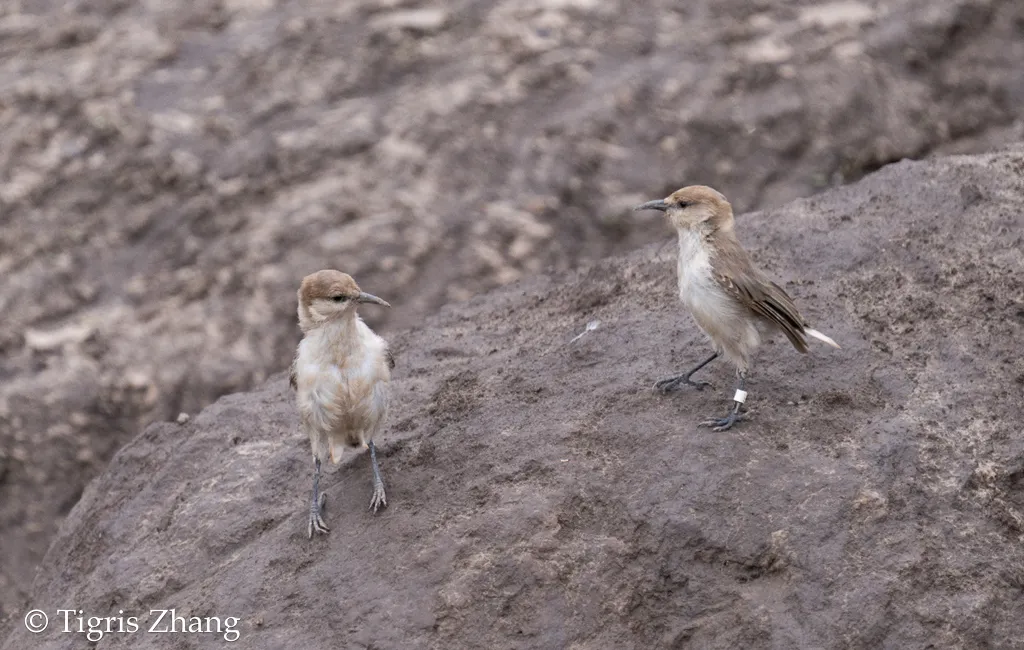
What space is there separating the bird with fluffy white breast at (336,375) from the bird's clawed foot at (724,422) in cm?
160

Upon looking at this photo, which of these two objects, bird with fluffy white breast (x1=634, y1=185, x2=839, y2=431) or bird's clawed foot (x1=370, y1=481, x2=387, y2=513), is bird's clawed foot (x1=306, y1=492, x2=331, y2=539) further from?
bird with fluffy white breast (x1=634, y1=185, x2=839, y2=431)

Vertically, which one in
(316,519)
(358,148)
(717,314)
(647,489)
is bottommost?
(358,148)

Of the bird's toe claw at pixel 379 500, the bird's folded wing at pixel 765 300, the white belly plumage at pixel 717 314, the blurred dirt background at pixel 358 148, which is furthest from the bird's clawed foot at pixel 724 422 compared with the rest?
the blurred dirt background at pixel 358 148

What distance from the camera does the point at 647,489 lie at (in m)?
5.14

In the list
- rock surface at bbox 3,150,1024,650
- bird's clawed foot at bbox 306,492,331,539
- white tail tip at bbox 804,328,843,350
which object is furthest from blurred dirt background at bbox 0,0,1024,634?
white tail tip at bbox 804,328,843,350

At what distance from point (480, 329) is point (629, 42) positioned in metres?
4.35

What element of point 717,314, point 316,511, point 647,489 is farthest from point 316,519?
point 717,314

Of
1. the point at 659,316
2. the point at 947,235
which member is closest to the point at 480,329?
the point at 659,316

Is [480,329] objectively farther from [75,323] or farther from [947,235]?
[75,323]

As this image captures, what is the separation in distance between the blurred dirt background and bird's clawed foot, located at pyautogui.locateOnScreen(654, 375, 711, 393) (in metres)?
3.63

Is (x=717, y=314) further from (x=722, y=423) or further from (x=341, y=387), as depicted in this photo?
(x=341, y=387)

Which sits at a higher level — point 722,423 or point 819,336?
point 819,336

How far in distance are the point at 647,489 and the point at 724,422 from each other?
533mm

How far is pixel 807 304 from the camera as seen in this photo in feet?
20.3
